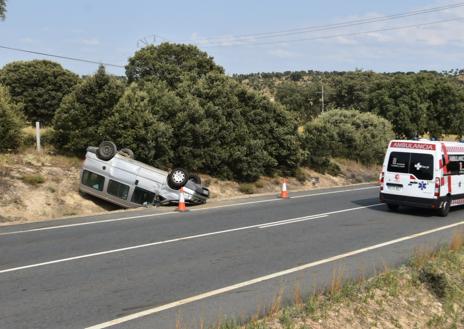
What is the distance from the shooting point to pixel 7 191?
17.2 m

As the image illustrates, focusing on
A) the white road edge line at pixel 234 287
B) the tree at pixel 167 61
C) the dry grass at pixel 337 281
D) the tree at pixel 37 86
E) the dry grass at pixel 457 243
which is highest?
the tree at pixel 167 61

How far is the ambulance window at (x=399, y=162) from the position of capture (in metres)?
16.1

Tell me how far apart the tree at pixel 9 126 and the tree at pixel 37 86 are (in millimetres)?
25903

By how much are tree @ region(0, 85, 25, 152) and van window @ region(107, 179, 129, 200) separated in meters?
4.99

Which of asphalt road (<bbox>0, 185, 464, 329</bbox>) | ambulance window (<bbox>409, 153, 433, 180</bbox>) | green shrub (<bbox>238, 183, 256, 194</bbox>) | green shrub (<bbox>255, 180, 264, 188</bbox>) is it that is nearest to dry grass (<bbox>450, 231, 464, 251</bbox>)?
asphalt road (<bbox>0, 185, 464, 329</bbox>)

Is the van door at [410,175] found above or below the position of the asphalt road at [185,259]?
above

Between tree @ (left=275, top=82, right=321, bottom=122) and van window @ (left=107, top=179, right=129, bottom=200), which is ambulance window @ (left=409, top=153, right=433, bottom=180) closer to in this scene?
van window @ (left=107, top=179, right=129, bottom=200)

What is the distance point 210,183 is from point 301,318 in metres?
18.0

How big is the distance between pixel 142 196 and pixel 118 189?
2.86 ft

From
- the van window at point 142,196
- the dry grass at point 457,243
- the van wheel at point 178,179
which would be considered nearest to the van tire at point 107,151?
the van window at point 142,196

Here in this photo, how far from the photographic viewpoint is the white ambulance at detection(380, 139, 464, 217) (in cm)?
1562

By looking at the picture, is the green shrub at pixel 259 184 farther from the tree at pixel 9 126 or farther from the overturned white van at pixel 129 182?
the tree at pixel 9 126

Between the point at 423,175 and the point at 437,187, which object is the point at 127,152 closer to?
the point at 423,175

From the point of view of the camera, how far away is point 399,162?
16.3m
